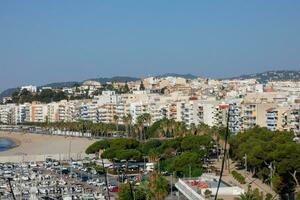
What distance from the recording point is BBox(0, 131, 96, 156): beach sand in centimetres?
5928

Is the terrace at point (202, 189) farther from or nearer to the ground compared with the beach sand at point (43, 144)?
farther from the ground

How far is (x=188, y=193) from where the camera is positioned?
79.9ft

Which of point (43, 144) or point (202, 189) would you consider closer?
point (202, 189)

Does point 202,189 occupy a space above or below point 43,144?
above

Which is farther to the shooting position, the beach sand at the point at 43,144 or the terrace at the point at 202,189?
the beach sand at the point at 43,144

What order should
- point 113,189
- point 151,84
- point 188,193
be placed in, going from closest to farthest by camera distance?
point 188,193
point 113,189
point 151,84

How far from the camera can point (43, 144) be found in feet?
226

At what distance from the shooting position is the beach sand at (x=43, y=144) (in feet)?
194

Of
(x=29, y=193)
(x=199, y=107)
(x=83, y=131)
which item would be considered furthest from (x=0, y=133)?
(x=29, y=193)

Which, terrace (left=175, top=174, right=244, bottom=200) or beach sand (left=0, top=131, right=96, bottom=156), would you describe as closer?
terrace (left=175, top=174, right=244, bottom=200)

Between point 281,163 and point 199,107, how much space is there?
43.5 metres

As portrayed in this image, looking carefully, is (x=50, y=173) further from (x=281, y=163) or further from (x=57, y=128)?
(x=57, y=128)

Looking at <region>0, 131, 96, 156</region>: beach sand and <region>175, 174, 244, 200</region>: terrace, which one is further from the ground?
<region>175, 174, 244, 200</region>: terrace

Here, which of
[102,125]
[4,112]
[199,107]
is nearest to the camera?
[199,107]
